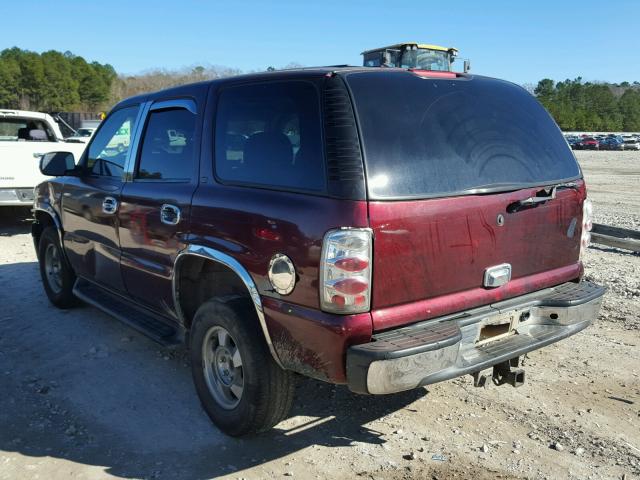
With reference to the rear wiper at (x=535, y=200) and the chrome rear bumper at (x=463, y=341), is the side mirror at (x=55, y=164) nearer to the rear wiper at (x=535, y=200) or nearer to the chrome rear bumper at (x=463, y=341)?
the chrome rear bumper at (x=463, y=341)

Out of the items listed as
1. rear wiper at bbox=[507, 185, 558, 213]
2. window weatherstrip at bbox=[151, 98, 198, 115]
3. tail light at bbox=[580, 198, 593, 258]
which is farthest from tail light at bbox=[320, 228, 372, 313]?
tail light at bbox=[580, 198, 593, 258]

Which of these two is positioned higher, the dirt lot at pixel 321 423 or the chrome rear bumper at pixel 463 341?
the chrome rear bumper at pixel 463 341

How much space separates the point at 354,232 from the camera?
8.87 ft

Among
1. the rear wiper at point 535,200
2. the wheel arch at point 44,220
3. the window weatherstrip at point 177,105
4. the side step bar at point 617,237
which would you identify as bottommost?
the side step bar at point 617,237

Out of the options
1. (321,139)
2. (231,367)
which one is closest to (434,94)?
(321,139)

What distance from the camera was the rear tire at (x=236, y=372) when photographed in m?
3.21

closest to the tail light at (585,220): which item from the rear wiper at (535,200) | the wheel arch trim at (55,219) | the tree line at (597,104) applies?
the rear wiper at (535,200)

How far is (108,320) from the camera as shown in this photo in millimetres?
5527

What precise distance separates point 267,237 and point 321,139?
0.56 m

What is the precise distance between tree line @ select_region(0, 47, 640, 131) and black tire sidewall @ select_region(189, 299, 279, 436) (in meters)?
79.5

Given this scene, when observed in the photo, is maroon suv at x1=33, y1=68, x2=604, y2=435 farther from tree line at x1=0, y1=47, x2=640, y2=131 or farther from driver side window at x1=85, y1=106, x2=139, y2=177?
tree line at x1=0, y1=47, x2=640, y2=131

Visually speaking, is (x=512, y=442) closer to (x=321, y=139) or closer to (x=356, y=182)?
(x=356, y=182)

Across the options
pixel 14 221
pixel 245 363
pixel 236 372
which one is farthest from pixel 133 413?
pixel 14 221

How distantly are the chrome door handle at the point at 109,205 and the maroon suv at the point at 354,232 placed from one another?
27 centimetres
